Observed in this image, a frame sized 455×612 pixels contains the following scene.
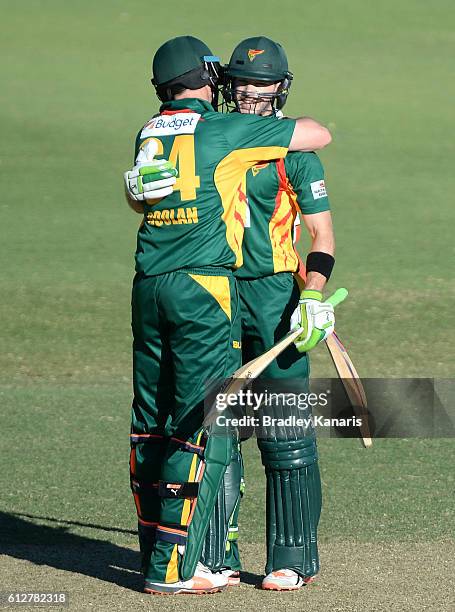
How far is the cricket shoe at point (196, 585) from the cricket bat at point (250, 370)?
0.62 m

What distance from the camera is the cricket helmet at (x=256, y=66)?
538 centimetres

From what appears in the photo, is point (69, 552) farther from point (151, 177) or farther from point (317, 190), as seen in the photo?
point (317, 190)

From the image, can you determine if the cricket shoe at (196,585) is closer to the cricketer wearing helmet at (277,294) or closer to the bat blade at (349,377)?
the cricketer wearing helmet at (277,294)

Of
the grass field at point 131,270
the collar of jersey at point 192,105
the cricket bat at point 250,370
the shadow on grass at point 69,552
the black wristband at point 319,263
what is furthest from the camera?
the grass field at point 131,270

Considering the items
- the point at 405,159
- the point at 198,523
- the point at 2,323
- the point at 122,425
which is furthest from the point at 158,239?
the point at 405,159

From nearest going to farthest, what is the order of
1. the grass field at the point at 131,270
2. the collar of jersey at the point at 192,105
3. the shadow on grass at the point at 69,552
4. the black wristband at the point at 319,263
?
the collar of jersey at the point at 192,105 < the black wristband at the point at 319,263 < the shadow on grass at the point at 69,552 < the grass field at the point at 131,270

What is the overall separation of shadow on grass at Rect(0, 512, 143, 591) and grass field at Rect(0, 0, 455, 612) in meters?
0.02

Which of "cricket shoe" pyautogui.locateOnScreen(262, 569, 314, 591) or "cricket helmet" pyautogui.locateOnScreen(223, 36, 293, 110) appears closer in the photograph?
"cricket shoe" pyautogui.locateOnScreen(262, 569, 314, 591)

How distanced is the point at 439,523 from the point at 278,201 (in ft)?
6.47

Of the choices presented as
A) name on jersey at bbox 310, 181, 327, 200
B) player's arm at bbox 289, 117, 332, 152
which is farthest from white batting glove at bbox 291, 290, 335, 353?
player's arm at bbox 289, 117, 332, 152

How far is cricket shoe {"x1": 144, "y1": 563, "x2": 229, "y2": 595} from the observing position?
16.6 ft

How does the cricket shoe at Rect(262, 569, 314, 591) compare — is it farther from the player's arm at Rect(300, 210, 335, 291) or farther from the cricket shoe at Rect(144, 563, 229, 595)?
the player's arm at Rect(300, 210, 335, 291)

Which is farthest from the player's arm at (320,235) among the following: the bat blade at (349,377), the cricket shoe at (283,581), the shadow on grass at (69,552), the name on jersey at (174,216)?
the shadow on grass at (69,552)

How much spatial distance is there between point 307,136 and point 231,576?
180 cm
